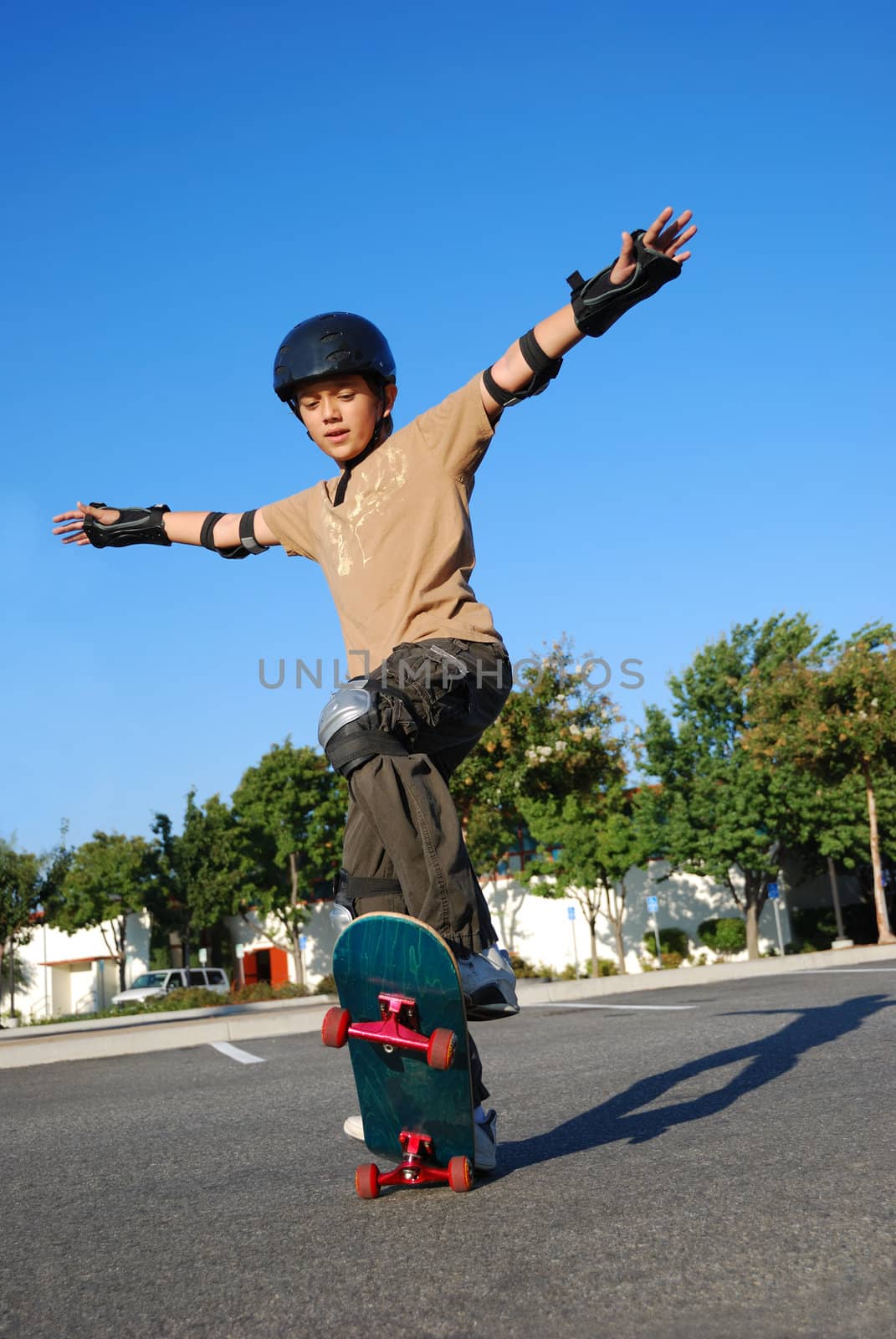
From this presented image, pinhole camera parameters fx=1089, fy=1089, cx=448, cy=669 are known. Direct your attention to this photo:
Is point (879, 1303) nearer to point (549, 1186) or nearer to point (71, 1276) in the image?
point (549, 1186)

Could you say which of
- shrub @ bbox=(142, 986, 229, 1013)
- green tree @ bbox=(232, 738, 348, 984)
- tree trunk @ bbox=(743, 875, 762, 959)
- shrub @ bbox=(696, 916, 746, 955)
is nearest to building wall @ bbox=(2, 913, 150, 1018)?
green tree @ bbox=(232, 738, 348, 984)

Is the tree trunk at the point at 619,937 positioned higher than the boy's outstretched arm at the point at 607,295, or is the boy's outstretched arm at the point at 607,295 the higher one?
the boy's outstretched arm at the point at 607,295

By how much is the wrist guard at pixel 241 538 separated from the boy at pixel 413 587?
184 millimetres

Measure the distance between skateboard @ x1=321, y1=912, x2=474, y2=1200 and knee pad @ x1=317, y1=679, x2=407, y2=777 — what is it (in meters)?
0.40

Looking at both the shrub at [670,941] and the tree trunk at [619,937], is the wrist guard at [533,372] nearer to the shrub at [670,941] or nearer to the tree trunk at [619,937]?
the tree trunk at [619,937]

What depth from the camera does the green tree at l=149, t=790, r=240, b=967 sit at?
1683 inches

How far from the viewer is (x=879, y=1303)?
1.49 meters

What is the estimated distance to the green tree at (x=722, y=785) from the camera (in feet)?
116

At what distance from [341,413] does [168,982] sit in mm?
39587

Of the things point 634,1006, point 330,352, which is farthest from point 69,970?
point 330,352

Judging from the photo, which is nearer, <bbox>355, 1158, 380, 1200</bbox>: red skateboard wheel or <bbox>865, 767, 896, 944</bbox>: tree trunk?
<bbox>355, 1158, 380, 1200</bbox>: red skateboard wheel

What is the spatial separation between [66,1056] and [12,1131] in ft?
22.8

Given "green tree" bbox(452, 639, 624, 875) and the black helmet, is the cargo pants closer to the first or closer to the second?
the black helmet

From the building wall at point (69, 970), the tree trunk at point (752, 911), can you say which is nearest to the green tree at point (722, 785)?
the tree trunk at point (752, 911)
